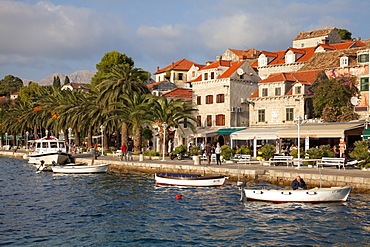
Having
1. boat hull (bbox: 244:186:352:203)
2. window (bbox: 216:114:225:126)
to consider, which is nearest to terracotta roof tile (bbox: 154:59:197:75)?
window (bbox: 216:114:225:126)

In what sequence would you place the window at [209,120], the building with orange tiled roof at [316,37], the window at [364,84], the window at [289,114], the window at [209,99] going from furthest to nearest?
1. the building with orange tiled roof at [316,37]
2. the window at [209,99]
3. the window at [209,120]
4. the window at [289,114]
5. the window at [364,84]

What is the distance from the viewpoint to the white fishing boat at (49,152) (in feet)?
169

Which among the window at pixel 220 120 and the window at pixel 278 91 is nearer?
the window at pixel 278 91

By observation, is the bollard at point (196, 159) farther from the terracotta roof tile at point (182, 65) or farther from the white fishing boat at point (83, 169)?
the terracotta roof tile at point (182, 65)

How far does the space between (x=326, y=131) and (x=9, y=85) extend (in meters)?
173

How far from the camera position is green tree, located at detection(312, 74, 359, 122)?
157 ft

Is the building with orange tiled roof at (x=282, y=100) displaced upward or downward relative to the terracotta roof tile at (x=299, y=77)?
downward

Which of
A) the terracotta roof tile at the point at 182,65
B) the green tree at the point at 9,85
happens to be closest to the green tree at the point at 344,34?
the terracotta roof tile at the point at 182,65

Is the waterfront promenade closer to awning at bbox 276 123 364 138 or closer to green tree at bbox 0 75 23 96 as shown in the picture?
awning at bbox 276 123 364 138

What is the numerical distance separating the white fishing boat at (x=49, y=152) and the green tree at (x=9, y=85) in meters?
142

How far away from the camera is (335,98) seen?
48844mm

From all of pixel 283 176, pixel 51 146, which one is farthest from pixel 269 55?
pixel 283 176

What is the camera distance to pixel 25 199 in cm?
2883

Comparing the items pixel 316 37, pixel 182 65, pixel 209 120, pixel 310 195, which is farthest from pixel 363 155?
pixel 182 65
